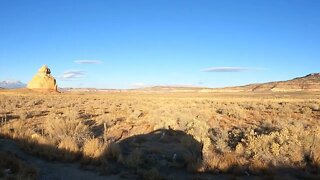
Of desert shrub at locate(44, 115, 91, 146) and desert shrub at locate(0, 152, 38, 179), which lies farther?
desert shrub at locate(44, 115, 91, 146)

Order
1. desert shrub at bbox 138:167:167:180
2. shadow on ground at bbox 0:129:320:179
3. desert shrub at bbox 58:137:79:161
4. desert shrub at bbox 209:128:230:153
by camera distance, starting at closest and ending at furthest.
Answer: desert shrub at bbox 138:167:167:180
shadow on ground at bbox 0:129:320:179
desert shrub at bbox 58:137:79:161
desert shrub at bbox 209:128:230:153

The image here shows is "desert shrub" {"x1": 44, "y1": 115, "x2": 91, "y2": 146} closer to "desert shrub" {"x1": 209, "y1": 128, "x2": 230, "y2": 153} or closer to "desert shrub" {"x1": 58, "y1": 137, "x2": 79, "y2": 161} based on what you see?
"desert shrub" {"x1": 58, "y1": 137, "x2": 79, "y2": 161}

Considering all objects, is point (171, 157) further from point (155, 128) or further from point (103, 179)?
point (155, 128)

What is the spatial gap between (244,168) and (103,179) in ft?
12.3

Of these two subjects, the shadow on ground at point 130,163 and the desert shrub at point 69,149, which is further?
the desert shrub at point 69,149

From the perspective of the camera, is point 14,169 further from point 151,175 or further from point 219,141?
point 219,141

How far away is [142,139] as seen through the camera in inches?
549

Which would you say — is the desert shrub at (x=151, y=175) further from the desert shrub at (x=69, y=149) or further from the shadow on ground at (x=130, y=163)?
the desert shrub at (x=69, y=149)

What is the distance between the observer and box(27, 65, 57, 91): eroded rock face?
81438mm

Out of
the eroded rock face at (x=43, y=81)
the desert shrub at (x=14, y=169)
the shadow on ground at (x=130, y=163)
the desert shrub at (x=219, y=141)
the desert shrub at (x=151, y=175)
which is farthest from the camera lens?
the eroded rock face at (x=43, y=81)

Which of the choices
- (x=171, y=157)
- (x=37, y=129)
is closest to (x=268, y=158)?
Result: (x=171, y=157)

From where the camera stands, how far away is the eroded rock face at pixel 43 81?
8144 centimetres

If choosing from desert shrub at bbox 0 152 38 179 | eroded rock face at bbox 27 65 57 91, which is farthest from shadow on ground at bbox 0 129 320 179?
eroded rock face at bbox 27 65 57 91

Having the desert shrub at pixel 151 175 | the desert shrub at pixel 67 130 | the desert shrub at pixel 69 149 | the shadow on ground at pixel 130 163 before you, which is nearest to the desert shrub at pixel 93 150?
the shadow on ground at pixel 130 163
